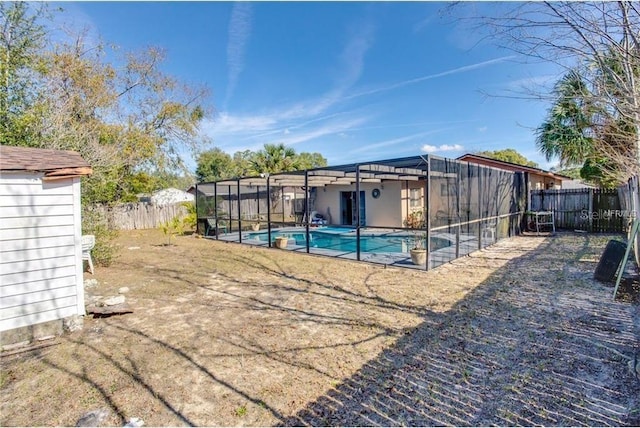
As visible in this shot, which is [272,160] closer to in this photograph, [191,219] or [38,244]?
[191,219]

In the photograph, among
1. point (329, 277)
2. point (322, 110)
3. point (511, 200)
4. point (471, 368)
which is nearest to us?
point (471, 368)

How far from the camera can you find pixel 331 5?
10227 mm

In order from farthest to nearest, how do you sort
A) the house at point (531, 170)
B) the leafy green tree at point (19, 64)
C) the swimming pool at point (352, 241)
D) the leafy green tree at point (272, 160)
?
the leafy green tree at point (272, 160) < the house at point (531, 170) < the swimming pool at point (352, 241) < the leafy green tree at point (19, 64)

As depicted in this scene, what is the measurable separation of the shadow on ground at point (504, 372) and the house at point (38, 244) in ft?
11.9

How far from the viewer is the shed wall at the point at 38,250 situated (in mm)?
3699

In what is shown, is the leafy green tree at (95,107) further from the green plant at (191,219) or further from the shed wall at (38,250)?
the shed wall at (38,250)

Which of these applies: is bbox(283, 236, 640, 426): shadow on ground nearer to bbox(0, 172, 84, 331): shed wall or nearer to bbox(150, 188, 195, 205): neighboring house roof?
bbox(0, 172, 84, 331): shed wall

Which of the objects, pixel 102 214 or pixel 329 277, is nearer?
pixel 329 277

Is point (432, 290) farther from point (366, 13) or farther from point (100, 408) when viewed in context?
point (366, 13)

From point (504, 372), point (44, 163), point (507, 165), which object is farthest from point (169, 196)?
point (504, 372)

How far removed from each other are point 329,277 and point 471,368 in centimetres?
403

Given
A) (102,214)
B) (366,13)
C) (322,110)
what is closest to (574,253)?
(366,13)

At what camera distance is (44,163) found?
13.0 ft

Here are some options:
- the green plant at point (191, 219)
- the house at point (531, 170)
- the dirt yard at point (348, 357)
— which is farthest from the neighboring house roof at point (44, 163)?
the house at point (531, 170)
